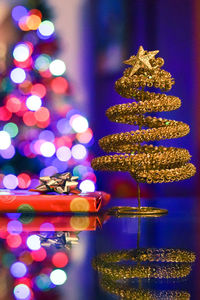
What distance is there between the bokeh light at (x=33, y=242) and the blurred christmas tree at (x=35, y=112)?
4.89 feet

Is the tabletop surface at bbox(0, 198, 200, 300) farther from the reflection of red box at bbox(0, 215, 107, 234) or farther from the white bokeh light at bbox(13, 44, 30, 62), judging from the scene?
the white bokeh light at bbox(13, 44, 30, 62)

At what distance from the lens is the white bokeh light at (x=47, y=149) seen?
2059 mm

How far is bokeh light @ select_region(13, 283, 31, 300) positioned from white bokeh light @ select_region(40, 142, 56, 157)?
177 cm

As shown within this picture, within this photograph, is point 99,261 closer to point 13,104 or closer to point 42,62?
point 13,104

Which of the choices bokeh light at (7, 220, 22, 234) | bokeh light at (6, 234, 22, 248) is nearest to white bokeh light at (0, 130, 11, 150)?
bokeh light at (7, 220, 22, 234)

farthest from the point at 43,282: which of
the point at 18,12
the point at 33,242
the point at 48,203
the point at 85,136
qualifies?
the point at 18,12

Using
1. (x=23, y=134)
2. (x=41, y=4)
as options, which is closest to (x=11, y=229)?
(x=23, y=134)

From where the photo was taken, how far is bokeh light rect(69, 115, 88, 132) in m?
2.17

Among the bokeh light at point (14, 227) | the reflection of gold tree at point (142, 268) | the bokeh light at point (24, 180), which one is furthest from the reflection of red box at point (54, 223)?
the bokeh light at point (24, 180)

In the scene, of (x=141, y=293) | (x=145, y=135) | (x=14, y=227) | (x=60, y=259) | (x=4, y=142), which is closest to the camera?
(x=141, y=293)

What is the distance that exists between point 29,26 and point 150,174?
148 centimetres

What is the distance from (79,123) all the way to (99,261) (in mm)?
1803

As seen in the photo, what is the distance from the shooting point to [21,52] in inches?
80.8

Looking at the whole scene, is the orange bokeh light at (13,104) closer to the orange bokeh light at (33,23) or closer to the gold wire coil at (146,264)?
the orange bokeh light at (33,23)
